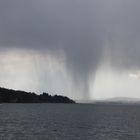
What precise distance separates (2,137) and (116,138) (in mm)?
26586

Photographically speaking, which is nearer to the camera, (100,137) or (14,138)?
(14,138)

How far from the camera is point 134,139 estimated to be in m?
93.8

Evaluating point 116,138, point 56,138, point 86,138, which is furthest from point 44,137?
point 116,138

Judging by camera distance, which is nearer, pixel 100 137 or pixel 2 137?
pixel 2 137

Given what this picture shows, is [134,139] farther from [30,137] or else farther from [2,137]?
[2,137]

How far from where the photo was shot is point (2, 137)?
3428 inches

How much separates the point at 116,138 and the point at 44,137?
17018 mm

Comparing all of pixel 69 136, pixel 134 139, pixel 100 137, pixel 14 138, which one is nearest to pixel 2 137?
pixel 14 138

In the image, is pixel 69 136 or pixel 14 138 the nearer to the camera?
pixel 14 138

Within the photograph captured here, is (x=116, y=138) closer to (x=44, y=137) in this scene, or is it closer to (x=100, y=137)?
(x=100, y=137)

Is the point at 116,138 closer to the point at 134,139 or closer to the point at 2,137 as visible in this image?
the point at 134,139

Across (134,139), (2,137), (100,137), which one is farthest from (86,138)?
(2,137)

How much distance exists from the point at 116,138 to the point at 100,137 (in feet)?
12.5

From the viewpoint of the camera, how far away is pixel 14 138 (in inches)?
3406
